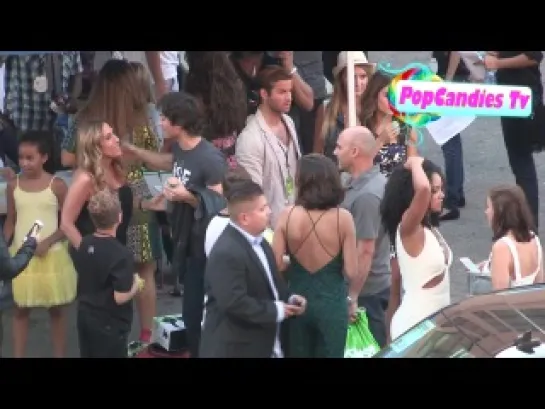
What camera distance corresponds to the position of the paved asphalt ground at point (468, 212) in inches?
317

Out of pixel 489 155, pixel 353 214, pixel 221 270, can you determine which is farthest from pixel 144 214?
pixel 489 155

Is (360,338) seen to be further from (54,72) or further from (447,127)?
(54,72)

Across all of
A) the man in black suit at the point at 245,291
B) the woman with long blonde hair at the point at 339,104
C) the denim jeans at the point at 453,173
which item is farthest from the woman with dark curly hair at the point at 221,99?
the denim jeans at the point at 453,173

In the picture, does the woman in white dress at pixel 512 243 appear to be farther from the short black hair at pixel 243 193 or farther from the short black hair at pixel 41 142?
the short black hair at pixel 41 142

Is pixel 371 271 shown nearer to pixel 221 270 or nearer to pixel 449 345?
pixel 221 270

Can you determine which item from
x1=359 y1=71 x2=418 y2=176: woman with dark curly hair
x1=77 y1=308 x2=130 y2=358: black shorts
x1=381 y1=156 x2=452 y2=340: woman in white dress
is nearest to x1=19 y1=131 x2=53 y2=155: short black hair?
x1=77 y1=308 x2=130 y2=358: black shorts

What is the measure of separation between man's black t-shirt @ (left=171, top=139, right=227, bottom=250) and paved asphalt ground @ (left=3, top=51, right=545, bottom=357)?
1.31 meters

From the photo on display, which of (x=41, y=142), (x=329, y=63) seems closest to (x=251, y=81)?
(x=41, y=142)

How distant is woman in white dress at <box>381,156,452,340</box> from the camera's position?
6383 mm

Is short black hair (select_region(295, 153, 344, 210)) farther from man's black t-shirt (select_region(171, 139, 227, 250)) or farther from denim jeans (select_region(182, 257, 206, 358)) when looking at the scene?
denim jeans (select_region(182, 257, 206, 358))

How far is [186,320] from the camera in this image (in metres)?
6.95

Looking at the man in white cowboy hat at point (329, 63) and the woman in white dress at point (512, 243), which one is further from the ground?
the man in white cowboy hat at point (329, 63)

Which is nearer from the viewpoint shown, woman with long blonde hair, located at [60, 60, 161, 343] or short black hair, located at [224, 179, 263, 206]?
short black hair, located at [224, 179, 263, 206]
